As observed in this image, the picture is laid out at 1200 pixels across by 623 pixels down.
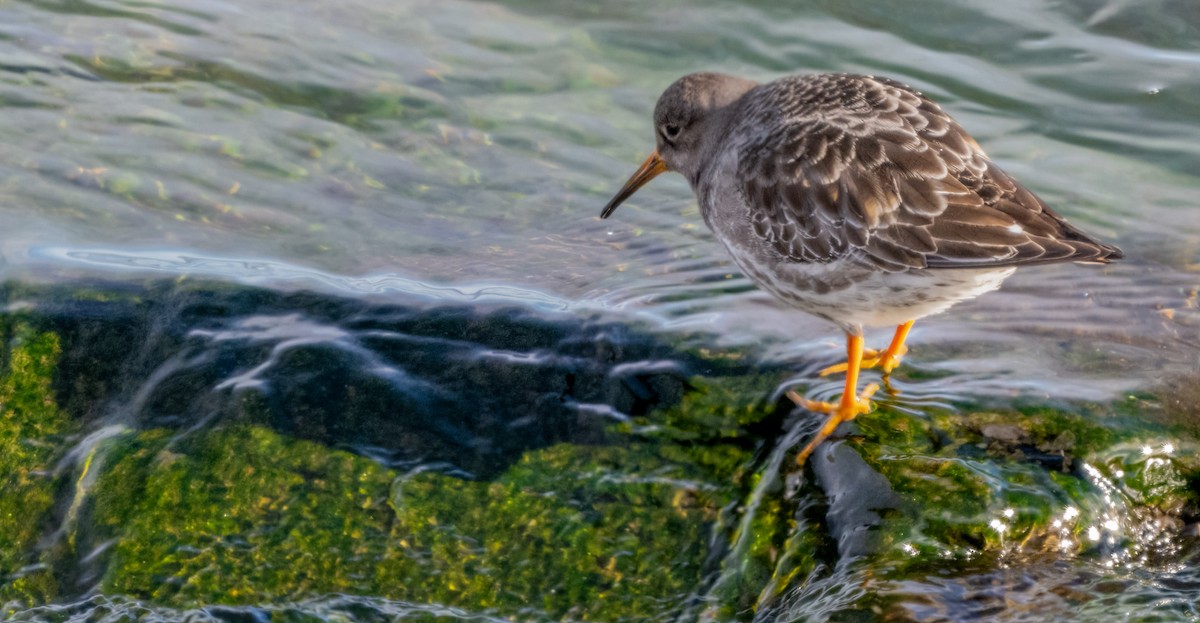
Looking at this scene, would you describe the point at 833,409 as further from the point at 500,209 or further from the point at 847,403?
the point at 500,209

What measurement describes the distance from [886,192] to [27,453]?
3973mm

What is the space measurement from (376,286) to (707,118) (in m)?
2.09

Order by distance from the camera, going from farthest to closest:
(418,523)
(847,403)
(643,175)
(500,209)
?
(500,209) < (643,175) < (847,403) < (418,523)

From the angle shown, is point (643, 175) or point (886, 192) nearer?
point (886, 192)

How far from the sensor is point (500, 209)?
8086 mm

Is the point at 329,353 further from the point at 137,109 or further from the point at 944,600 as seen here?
the point at 137,109

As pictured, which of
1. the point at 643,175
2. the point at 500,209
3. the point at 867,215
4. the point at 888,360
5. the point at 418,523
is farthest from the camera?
the point at 500,209

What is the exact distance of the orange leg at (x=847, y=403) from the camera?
514cm

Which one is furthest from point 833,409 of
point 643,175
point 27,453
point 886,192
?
point 27,453

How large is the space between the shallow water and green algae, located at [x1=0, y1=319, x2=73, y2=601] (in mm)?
142

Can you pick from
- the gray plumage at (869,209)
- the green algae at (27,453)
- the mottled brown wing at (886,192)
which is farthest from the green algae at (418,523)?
the mottled brown wing at (886,192)

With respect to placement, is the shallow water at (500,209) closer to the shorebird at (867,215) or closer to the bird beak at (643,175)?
the bird beak at (643,175)

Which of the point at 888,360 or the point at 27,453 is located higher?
the point at 888,360

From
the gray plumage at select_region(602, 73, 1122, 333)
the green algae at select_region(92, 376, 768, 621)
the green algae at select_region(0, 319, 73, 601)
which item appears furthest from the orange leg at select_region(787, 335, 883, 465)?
the green algae at select_region(0, 319, 73, 601)
